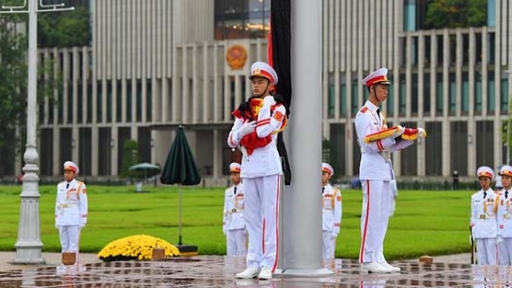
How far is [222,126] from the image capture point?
9544 centimetres

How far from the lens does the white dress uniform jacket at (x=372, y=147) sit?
14508 mm

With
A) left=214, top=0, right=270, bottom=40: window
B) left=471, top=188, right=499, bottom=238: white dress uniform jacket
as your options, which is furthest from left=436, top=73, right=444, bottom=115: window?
left=471, top=188, right=499, bottom=238: white dress uniform jacket

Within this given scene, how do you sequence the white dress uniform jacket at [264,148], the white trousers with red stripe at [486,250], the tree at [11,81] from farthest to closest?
the tree at [11,81], the white trousers with red stripe at [486,250], the white dress uniform jacket at [264,148]

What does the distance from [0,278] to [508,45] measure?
249 feet

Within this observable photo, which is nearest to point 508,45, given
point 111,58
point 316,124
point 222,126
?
point 222,126

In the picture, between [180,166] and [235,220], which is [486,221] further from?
[180,166]

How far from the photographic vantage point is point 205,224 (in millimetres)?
40156

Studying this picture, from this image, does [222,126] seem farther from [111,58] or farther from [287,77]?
[287,77]

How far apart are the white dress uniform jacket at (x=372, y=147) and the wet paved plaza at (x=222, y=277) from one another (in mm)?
1111

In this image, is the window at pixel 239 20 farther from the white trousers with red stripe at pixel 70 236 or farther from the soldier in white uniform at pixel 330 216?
the soldier in white uniform at pixel 330 216

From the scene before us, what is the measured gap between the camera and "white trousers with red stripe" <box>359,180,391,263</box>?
574 inches

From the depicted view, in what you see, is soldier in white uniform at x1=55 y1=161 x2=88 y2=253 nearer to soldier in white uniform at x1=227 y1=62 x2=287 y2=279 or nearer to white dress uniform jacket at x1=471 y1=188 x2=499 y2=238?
white dress uniform jacket at x1=471 y1=188 x2=499 y2=238

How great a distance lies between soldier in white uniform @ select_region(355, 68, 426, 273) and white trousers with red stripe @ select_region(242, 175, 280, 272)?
1361 mm

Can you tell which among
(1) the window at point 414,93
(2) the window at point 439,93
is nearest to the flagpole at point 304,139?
(2) the window at point 439,93
